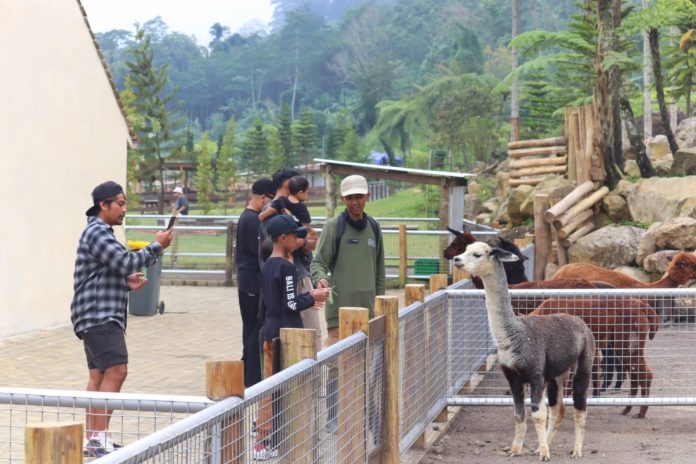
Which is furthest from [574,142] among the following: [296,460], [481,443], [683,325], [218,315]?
[296,460]

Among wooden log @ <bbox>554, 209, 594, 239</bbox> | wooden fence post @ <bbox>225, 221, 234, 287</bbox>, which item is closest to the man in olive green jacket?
wooden log @ <bbox>554, 209, 594, 239</bbox>

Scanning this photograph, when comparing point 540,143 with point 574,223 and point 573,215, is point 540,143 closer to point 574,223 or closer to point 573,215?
point 573,215

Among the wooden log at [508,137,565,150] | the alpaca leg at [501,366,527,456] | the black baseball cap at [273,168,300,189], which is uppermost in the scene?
the wooden log at [508,137,565,150]

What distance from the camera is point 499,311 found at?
8742 mm

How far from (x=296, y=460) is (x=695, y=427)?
592cm

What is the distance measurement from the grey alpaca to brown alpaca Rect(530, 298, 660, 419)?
4.48 ft

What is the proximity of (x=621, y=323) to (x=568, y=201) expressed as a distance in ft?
39.5

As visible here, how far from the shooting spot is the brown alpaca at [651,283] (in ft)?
41.7

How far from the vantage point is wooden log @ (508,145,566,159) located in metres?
32.5

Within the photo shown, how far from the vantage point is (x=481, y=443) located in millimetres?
9648

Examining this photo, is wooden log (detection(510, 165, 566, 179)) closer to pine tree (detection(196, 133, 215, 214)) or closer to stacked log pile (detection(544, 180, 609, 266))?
stacked log pile (detection(544, 180, 609, 266))

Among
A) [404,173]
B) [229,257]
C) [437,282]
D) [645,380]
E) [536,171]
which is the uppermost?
[536,171]

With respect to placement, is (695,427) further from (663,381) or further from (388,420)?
(388,420)

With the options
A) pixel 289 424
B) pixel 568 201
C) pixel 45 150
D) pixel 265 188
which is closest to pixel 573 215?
pixel 568 201
